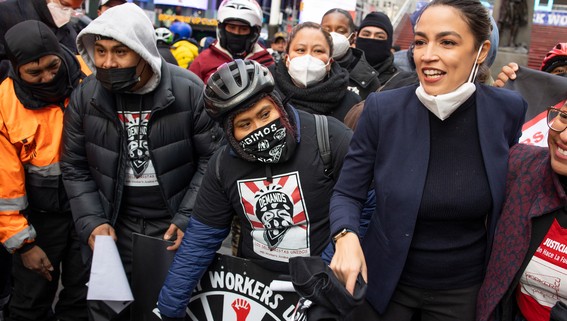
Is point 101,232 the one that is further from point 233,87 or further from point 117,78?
point 233,87

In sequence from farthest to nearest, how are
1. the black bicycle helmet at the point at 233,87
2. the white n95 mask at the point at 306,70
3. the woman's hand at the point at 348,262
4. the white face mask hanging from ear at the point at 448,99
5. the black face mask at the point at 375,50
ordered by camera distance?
the black face mask at the point at 375,50 → the white n95 mask at the point at 306,70 → the black bicycle helmet at the point at 233,87 → the white face mask hanging from ear at the point at 448,99 → the woman's hand at the point at 348,262

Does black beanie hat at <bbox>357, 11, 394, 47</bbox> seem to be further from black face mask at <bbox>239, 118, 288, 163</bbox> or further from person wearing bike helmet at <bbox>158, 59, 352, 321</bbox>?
black face mask at <bbox>239, 118, 288, 163</bbox>

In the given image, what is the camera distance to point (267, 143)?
2.36 meters

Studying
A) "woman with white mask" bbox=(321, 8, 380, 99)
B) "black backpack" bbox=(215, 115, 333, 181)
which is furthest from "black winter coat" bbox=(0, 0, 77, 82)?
"black backpack" bbox=(215, 115, 333, 181)

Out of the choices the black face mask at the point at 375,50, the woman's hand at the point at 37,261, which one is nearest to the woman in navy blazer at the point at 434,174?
the woman's hand at the point at 37,261

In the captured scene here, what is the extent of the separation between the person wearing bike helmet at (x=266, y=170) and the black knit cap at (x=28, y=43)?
4.45ft

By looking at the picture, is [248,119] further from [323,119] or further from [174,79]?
[174,79]

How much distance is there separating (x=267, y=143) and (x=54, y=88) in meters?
1.64

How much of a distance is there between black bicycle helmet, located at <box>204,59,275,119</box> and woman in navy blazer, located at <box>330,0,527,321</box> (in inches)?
20.1

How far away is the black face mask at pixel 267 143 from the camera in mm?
2361

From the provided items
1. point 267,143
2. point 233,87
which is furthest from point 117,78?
point 267,143

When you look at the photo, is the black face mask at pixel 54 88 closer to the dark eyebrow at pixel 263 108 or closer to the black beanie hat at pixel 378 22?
the dark eyebrow at pixel 263 108

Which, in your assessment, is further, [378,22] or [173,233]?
[378,22]

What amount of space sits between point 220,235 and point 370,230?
0.80 m
